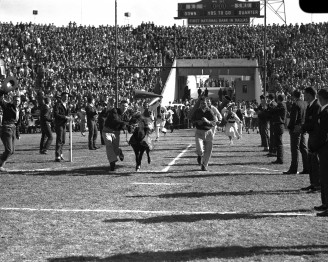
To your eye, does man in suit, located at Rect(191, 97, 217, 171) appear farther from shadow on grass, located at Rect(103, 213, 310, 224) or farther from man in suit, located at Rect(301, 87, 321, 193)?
shadow on grass, located at Rect(103, 213, 310, 224)

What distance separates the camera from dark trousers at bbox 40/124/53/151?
18.8m

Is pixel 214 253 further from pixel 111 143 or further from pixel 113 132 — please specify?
pixel 113 132

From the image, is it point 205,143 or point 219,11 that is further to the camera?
point 219,11

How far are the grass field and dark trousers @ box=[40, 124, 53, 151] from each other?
4087 millimetres

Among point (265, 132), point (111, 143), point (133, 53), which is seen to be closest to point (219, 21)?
point (133, 53)

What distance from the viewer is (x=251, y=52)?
48.0 m

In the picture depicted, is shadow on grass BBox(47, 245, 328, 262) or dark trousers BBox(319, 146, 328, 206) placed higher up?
dark trousers BBox(319, 146, 328, 206)

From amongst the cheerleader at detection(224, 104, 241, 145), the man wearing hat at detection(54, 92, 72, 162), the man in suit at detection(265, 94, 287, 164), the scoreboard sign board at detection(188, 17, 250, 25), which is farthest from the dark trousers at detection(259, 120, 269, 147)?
the scoreboard sign board at detection(188, 17, 250, 25)

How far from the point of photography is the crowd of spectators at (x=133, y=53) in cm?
4209

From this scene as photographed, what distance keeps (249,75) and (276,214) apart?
44661mm

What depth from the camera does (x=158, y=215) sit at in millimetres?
8328

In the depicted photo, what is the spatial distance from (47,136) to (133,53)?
101 feet

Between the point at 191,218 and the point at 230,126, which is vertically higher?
the point at 230,126

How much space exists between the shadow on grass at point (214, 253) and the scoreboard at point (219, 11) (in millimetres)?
52673
